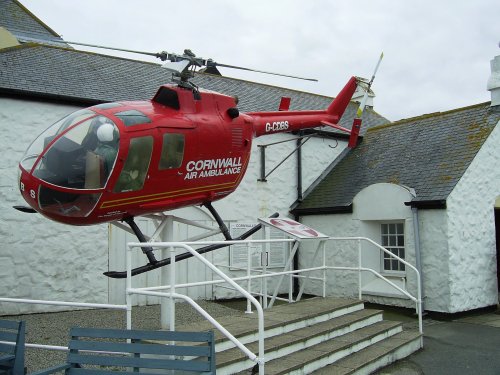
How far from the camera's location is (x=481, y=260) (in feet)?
35.8

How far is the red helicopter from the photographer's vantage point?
5602 millimetres

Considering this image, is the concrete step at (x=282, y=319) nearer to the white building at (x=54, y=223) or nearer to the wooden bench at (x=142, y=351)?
the wooden bench at (x=142, y=351)

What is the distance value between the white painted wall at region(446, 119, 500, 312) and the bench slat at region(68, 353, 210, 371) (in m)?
7.41

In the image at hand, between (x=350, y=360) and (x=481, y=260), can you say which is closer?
(x=350, y=360)

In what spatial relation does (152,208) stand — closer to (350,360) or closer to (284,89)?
(350,360)

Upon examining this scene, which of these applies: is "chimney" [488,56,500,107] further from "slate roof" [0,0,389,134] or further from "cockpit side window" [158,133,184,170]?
"cockpit side window" [158,133,184,170]

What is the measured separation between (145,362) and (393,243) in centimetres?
882

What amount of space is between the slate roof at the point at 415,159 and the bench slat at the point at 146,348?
7.44 metres

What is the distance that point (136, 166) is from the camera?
5980 millimetres

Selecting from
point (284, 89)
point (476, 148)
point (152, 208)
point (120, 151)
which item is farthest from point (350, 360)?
point (284, 89)

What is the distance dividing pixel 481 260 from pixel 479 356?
12.3 ft

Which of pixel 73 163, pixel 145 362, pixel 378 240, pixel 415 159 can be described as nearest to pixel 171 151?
pixel 73 163

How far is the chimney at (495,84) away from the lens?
1212cm

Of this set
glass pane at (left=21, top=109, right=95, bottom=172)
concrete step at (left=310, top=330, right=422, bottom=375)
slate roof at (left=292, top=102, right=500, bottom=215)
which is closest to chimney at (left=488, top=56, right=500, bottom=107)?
slate roof at (left=292, top=102, right=500, bottom=215)
